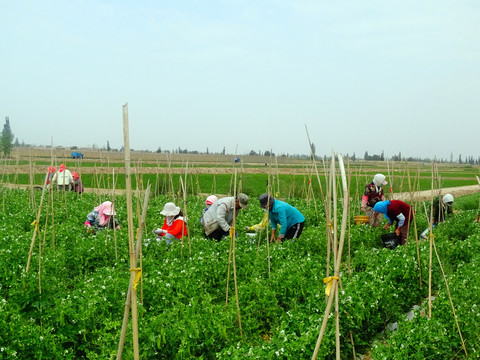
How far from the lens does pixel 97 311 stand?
4238 mm

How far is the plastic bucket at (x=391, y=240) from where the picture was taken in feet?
26.6

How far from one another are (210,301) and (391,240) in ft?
14.9

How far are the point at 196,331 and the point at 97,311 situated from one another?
45.2 inches

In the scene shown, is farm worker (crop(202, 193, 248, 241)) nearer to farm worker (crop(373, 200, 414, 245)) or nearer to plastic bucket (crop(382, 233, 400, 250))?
farm worker (crop(373, 200, 414, 245))

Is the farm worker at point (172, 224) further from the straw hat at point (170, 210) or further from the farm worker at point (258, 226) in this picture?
the farm worker at point (258, 226)

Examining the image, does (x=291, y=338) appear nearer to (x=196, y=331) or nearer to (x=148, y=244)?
(x=196, y=331)

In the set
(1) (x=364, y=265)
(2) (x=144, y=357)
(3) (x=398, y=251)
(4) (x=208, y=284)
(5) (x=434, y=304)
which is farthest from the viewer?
(1) (x=364, y=265)

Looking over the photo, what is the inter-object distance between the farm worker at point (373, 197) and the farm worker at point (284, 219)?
7.13 ft

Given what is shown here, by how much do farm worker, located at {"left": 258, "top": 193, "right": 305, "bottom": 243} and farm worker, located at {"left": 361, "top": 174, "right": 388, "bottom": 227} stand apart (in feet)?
7.13

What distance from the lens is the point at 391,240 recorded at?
26.8ft

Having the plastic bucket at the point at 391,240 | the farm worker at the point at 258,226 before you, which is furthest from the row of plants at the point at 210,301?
the plastic bucket at the point at 391,240

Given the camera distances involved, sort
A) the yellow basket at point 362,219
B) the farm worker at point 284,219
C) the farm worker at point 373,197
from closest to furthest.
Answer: the farm worker at point 284,219
the farm worker at point 373,197
the yellow basket at point 362,219

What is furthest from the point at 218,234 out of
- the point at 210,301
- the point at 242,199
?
the point at 210,301

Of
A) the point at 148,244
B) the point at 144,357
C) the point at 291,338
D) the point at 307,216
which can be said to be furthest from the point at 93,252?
the point at 307,216
